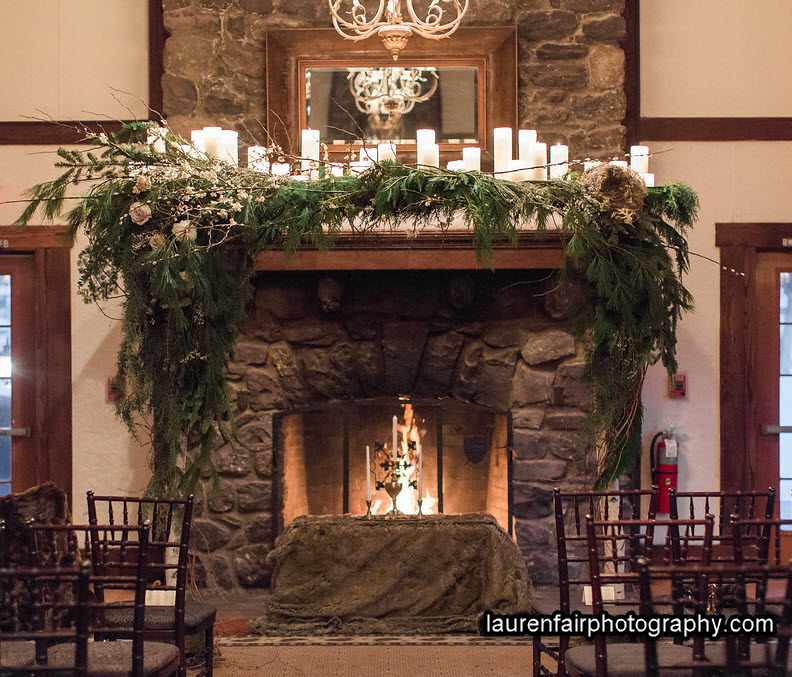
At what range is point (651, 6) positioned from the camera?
552 cm

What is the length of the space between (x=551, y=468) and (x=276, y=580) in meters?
1.59

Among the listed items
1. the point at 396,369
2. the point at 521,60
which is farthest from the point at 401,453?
the point at 521,60

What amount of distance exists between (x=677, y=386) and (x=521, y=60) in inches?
80.0

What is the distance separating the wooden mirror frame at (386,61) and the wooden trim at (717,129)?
887mm

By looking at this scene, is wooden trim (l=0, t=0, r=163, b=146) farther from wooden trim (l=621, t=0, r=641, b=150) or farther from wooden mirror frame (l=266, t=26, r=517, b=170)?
wooden trim (l=621, t=0, r=641, b=150)

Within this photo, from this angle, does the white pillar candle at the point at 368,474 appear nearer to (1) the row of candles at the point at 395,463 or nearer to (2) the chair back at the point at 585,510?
(1) the row of candles at the point at 395,463

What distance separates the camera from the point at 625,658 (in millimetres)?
2803

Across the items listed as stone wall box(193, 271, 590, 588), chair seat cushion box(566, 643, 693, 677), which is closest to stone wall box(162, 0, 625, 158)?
stone wall box(193, 271, 590, 588)

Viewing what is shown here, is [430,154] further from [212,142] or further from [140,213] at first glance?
[140,213]

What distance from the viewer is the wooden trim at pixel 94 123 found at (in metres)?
5.38

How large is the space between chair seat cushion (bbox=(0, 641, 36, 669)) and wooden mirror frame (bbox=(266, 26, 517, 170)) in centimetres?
307

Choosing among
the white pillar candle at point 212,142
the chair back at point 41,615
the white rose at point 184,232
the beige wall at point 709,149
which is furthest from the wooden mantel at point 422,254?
the chair back at point 41,615

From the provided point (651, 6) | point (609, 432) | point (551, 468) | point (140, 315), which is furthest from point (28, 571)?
point (651, 6)

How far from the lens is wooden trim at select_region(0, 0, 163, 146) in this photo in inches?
212
